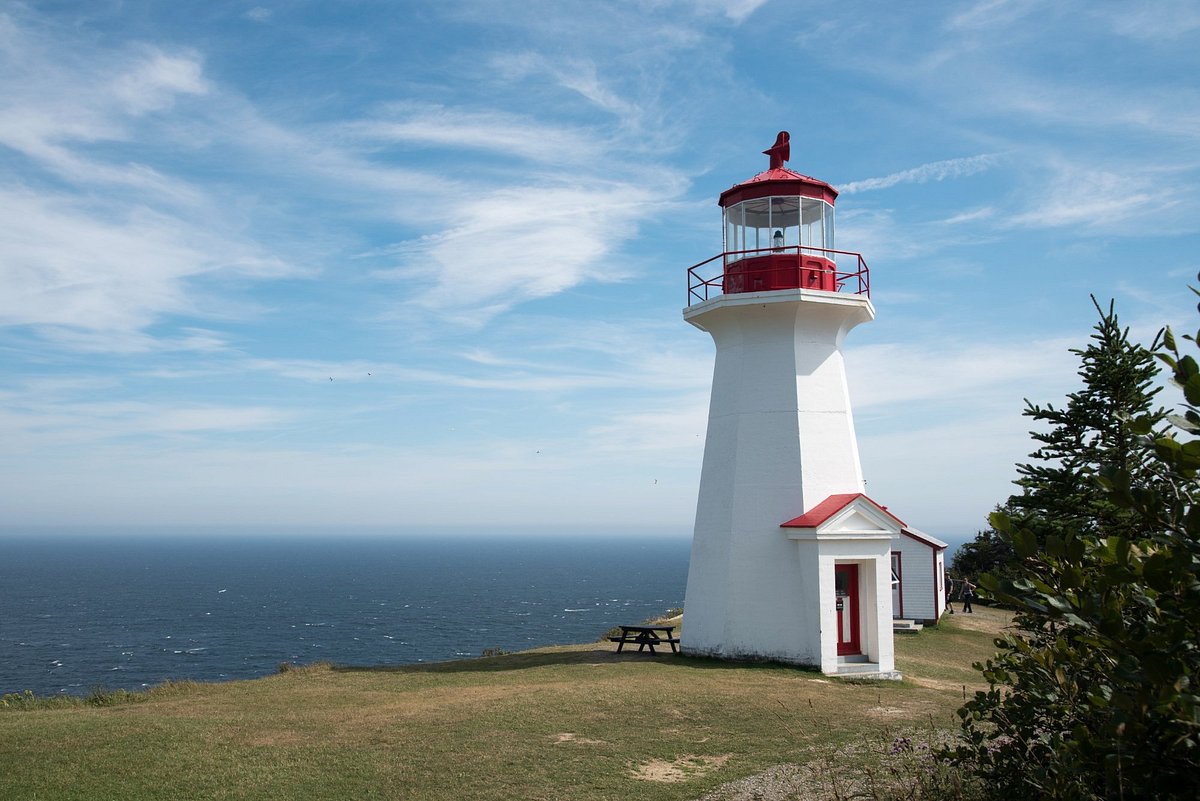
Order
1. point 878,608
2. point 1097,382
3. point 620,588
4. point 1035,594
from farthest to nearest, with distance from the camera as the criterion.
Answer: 1. point 620,588
2. point 878,608
3. point 1097,382
4. point 1035,594

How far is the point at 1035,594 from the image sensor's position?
12.0 ft

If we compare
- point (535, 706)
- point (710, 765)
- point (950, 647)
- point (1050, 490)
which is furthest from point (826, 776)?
point (950, 647)

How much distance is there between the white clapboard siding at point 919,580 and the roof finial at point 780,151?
1187cm

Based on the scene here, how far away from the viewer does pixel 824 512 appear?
1653 cm

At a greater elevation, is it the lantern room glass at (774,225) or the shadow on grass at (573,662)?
the lantern room glass at (774,225)

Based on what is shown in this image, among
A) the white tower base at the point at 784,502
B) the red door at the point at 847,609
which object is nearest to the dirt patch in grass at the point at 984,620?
the red door at the point at 847,609

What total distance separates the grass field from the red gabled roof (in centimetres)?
259

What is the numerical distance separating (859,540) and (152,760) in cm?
1176

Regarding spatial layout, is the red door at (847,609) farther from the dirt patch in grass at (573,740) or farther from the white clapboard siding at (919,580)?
the white clapboard siding at (919,580)

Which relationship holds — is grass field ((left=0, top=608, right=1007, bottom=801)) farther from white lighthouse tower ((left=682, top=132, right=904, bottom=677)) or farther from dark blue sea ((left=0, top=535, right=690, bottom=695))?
dark blue sea ((left=0, top=535, right=690, bottom=695))

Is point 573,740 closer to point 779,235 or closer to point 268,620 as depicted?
point 779,235

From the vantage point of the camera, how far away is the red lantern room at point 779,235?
17.3 meters

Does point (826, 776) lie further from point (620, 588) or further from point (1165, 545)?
point (620, 588)

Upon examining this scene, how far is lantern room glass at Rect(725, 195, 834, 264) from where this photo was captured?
1775 cm
